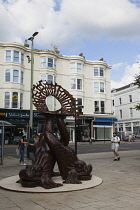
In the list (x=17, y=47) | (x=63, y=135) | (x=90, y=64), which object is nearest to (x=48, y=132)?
(x=63, y=135)

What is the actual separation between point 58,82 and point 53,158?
25.9m

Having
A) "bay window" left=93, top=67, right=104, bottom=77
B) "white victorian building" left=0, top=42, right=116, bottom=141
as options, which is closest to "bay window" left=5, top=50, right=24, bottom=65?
"white victorian building" left=0, top=42, right=116, bottom=141

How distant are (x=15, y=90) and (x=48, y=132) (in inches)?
895

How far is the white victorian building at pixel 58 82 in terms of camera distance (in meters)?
29.0

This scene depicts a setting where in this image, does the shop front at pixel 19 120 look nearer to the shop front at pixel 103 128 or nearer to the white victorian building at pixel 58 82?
the white victorian building at pixel 58 82

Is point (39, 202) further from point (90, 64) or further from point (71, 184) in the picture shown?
point (90, 64)

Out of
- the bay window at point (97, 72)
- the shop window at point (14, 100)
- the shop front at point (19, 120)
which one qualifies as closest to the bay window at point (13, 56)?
the shop window at point (14, 100)

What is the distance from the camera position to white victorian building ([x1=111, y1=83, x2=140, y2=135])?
46.7m

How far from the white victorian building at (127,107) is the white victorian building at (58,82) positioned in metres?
12.5

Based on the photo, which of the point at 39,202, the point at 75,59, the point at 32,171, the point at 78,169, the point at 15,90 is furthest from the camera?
the point at 75,59

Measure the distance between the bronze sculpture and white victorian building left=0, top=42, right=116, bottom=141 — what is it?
1965cm

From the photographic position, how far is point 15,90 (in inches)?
1148

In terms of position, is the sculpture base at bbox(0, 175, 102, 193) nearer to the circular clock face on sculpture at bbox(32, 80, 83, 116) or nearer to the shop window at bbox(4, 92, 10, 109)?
the circular clock face on sculpture at bbox(32, 80, 83, 116)

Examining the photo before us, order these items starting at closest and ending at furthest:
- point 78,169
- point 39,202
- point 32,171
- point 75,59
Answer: point 39,202 → point 32,171 → point 78,169 → point 75,59
